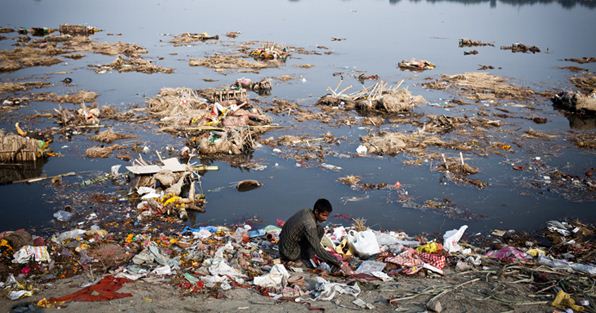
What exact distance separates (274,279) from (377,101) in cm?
1076

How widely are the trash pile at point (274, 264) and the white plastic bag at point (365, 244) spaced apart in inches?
0.7

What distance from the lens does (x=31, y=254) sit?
264 inches

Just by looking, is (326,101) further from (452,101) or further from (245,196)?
(245,196)

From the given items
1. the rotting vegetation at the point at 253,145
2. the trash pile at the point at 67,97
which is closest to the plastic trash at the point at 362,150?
the rotting vegetation at the point at 253,145

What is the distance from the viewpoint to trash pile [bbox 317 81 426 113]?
1577cm

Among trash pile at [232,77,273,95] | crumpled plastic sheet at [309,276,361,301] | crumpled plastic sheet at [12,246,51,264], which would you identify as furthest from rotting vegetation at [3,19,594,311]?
trash pile at [232,77,273,95]

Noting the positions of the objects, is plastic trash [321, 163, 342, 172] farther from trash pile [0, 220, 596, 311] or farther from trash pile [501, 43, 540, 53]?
trash pile [501, 43, 540, 53]

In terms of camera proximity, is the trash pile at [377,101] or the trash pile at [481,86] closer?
the trash pile at [377,101]

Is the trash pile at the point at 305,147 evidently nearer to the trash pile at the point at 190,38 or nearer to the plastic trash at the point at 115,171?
the plastic trash at the point at 115,171

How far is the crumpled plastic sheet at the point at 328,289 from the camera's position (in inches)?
230

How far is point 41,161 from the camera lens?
37.6ft

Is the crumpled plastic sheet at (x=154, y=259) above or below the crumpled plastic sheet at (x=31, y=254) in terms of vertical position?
below

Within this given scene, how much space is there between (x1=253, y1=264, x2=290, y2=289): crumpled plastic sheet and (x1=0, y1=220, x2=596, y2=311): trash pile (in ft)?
0.05

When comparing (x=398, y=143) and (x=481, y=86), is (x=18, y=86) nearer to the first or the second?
(x=398, y=143)
